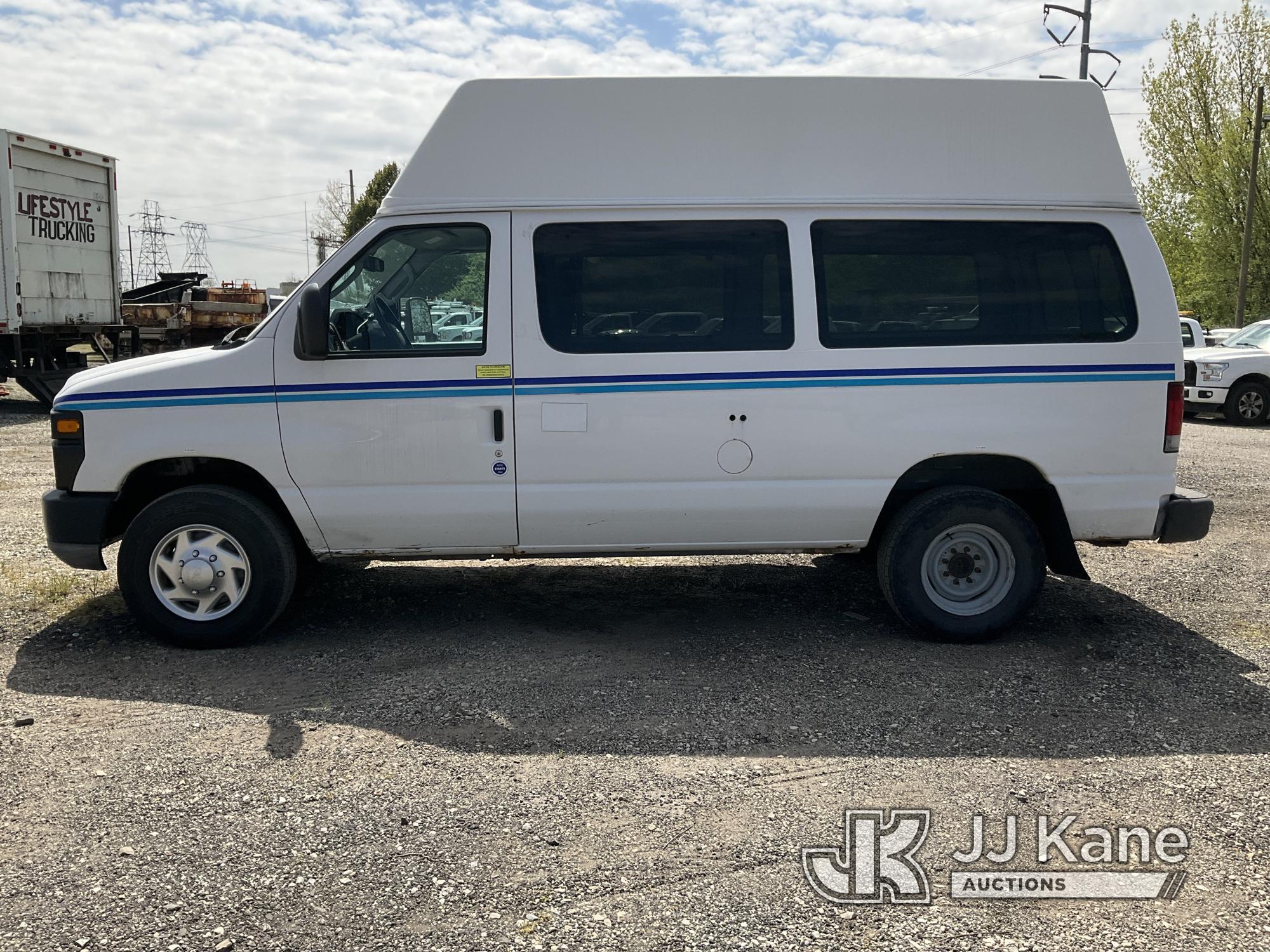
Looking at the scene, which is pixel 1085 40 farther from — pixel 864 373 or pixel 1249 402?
pixel 864 373

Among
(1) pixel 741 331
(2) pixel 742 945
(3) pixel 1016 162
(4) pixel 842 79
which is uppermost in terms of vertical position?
(4) pixel 842 79

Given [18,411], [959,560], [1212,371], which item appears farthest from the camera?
[18,411]

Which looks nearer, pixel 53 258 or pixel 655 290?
pixel 655 290

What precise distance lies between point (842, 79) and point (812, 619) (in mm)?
2861

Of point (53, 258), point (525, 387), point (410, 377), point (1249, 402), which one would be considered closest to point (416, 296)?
point (410, 377)

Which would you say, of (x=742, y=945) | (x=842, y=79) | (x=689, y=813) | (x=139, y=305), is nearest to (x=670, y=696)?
(x=689, y=813)

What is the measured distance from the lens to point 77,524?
5.49 meters

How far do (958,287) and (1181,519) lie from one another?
163 cm

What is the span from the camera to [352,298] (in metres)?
5.43

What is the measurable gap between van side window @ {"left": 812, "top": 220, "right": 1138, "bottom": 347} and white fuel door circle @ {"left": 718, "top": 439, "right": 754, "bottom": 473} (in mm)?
718

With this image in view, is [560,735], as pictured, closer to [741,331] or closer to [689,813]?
[689,813]

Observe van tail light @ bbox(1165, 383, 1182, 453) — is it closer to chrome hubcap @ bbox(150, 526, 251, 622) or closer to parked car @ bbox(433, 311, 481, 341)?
parked car @ bbox(433, 311, 481, 341)

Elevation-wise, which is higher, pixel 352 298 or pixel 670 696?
pixel 352 298

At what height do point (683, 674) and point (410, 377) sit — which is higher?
point (410, 377)
